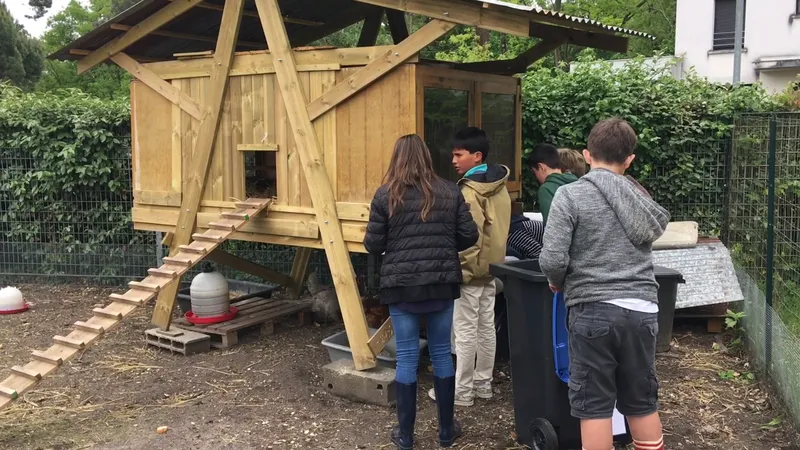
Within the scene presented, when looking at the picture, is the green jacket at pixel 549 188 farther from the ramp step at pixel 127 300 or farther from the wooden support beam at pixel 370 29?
the ramp step at pixel 127 300

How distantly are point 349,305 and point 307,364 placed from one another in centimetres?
83

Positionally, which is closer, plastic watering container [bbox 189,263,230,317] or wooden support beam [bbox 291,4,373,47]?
plastic watering container [bbox 189,263,230,317]

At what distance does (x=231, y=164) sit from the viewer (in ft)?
20.2

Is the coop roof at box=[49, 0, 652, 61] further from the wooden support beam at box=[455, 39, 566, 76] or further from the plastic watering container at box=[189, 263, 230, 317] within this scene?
the plastic watering container at box=[189, 263, 230, 317]

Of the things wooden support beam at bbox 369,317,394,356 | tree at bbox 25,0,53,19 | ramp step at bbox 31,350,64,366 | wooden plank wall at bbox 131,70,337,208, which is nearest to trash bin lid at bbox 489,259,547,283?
wooden support beam at bbox 369,317,394,356

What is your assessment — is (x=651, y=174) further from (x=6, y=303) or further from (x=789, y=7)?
(x=789, y=7)

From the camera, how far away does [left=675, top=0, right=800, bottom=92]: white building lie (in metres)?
24.0

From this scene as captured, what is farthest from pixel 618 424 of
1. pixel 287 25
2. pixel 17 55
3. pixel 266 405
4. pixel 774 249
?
pixel 17 55

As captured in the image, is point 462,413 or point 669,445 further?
point 462,413

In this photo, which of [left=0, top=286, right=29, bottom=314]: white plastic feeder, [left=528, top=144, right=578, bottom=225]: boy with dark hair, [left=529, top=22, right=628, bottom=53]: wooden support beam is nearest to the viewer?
[left=528, top=144, right=578, bottom=225]: boy with dark hair

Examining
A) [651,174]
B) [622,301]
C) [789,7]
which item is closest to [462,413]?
[622,301]

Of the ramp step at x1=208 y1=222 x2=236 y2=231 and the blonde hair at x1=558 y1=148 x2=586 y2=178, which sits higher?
the blonde hair at x1=558 y1=148 x2=586 y2=178

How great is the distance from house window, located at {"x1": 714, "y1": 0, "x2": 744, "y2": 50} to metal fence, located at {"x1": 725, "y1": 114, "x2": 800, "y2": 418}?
21.6 metres

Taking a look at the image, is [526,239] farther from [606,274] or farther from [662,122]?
[662,122]
